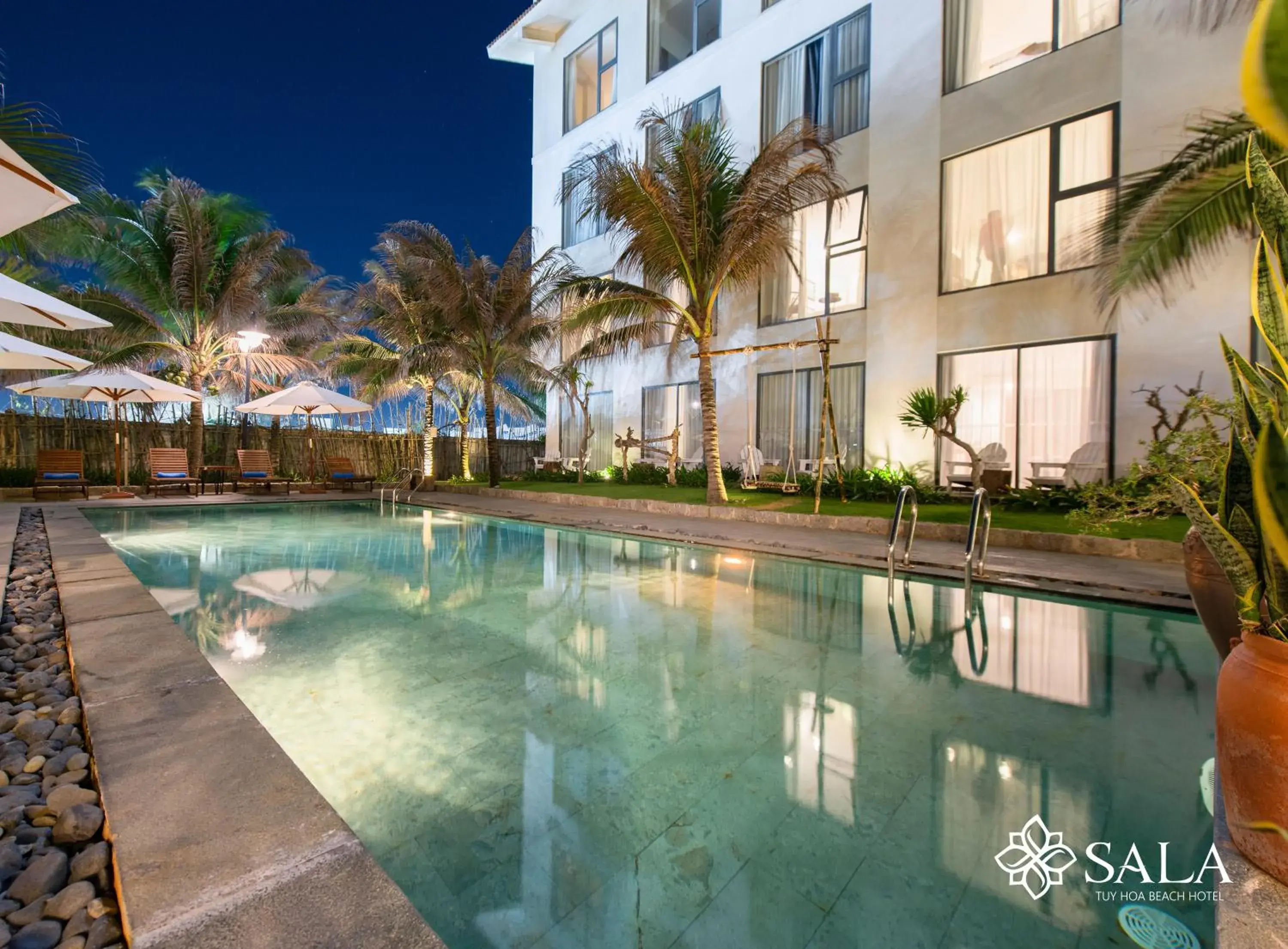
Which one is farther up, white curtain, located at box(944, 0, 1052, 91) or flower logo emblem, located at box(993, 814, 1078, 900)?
white curtain, located at box(944, 0, 1052, 91)

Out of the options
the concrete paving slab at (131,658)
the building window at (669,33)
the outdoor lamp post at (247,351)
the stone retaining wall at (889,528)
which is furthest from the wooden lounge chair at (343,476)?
the building window at (669,33)

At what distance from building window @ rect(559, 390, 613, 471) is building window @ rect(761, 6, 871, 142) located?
8.23 metres

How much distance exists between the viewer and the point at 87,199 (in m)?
11.0

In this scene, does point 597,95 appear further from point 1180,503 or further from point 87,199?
point 1180,503

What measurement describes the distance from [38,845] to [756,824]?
198 cm

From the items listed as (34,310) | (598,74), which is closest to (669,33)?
(598,74)

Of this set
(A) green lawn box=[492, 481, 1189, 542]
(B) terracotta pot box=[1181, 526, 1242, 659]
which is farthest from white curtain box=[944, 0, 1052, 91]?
(B) terracotta pot box=[1181, 526, 1242, 659]

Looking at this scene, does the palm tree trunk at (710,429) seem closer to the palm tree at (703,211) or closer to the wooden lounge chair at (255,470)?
the palm tree at (703,211)

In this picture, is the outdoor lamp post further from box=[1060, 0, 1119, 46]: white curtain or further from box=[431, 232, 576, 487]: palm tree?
box=[1060, 0, 1119, 46]: white curtain

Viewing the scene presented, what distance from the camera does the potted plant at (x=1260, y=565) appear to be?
4.48 feet

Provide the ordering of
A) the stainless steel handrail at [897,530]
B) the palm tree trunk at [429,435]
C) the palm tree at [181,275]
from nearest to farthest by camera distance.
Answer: the stainless steel handrail at [897,530] → the palm tree at [181,275] → the palm tree trunk at [429,435]

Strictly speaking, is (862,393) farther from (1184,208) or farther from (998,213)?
(1184,208)

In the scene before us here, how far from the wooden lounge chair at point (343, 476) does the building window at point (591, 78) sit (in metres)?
12.8

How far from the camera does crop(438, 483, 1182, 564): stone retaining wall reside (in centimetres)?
650
